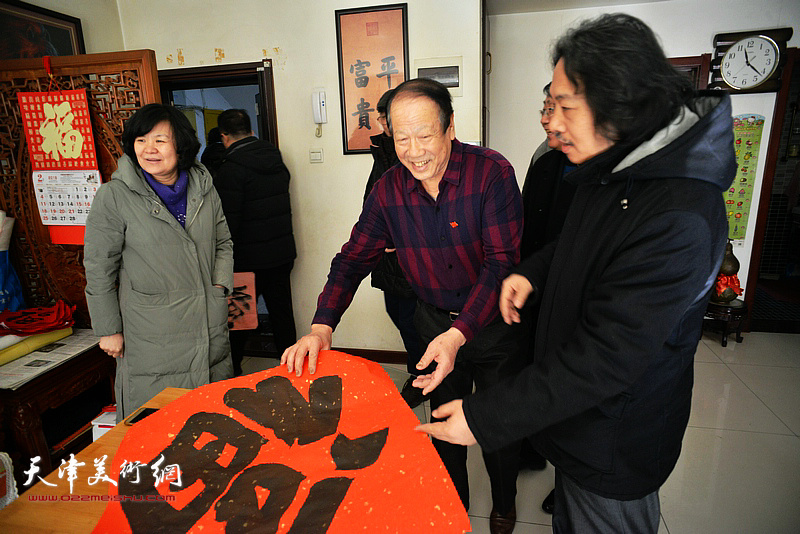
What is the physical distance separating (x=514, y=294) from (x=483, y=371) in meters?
0.45

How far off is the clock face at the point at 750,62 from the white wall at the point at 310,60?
1.90m

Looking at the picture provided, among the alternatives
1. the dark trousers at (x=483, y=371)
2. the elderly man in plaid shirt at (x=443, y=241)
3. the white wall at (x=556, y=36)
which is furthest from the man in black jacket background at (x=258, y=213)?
the white wall at (x=556, y=36)

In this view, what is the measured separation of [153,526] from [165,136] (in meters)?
1.35

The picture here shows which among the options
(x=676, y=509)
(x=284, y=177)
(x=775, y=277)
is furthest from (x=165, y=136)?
(x=775, y=277)

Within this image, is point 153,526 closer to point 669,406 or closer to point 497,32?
point 669,406

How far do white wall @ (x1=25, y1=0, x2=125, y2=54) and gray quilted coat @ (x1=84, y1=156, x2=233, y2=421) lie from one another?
65.6 inches

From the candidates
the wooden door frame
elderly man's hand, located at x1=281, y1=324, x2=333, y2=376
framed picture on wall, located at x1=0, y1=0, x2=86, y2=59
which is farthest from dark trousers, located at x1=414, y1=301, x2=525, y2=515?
framed picture on wall, located at x1=0, y1=0, x2=86, y2=59

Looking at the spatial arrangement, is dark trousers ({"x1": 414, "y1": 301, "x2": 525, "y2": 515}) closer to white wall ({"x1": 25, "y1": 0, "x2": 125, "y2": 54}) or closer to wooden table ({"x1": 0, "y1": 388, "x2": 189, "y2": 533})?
wooden table ({"x1": 0, "y1": 388, "x2": 189, "y2": 533})

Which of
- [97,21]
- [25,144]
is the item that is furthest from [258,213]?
[97,21]

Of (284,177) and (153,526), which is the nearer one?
(153,526)

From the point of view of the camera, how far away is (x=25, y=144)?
2.28 m

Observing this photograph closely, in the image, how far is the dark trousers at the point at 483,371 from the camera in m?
1.46

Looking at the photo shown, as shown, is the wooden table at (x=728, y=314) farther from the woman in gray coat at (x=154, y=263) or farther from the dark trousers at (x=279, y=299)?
the woman in gray coat at (x=154, y=263)

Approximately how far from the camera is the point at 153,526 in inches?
32.7
